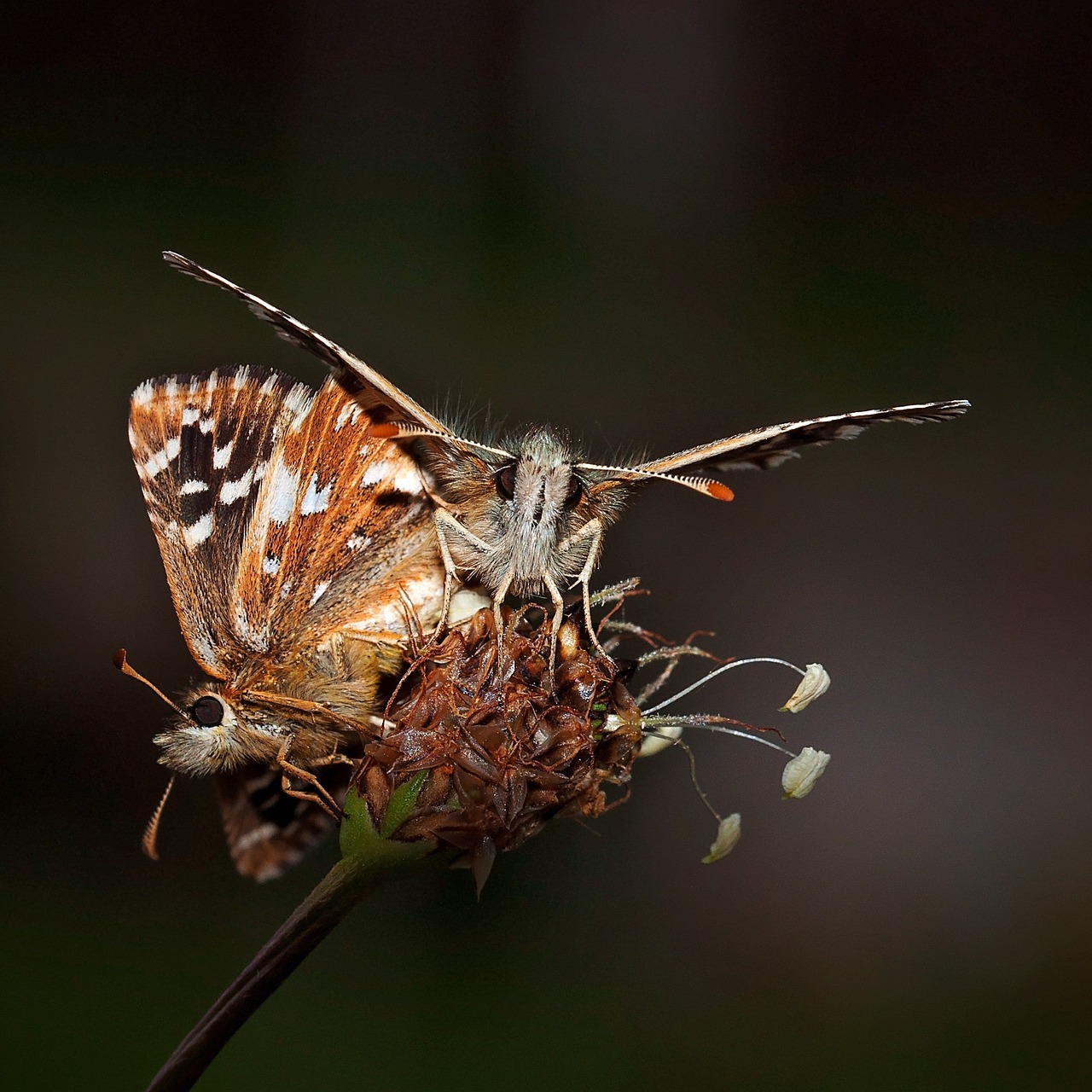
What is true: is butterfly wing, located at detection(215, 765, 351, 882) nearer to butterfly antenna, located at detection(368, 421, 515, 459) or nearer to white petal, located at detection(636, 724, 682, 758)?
white petal, located at detection(636, 724, 682, 758)

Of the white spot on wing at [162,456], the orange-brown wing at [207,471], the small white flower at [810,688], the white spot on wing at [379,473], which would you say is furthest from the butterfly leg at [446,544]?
the small white flower at [810,688]

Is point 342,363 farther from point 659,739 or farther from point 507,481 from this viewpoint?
point 659,739

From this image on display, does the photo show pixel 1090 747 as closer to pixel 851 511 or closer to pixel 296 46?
pixel 851 511

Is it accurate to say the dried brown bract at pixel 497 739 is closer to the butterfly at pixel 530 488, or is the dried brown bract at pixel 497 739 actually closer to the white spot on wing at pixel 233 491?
the butterfly at pixel 530 488

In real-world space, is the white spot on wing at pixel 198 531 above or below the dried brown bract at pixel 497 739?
above

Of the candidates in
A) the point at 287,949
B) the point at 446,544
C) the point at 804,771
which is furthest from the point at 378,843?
the point at 804,771

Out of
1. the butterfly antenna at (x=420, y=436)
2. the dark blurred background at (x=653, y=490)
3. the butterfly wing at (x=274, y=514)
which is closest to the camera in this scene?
the butterfly antenna at (x=420, y=436)

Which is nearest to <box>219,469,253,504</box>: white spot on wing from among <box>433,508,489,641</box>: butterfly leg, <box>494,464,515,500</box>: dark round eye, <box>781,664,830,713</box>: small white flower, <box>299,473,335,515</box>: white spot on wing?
<box>299,473,335,515</box>: white spot on wing
